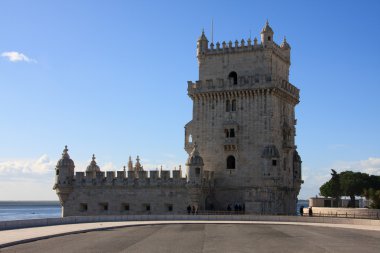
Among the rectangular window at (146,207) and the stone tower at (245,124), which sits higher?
the stone tower at (245,124)

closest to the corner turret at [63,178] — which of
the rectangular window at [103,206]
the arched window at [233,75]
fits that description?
the rectangular window at [103,206]

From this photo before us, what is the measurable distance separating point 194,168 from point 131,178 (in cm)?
740

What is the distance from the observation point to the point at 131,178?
201 ft

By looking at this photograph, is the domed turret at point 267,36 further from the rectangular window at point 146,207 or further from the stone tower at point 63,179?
the stone tower at point 63,179

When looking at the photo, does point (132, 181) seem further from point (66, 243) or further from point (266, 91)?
→ point (66, 243)

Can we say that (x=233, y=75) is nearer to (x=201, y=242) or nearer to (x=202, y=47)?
(x=202, y=47)

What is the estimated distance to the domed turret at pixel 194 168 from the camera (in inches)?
2288

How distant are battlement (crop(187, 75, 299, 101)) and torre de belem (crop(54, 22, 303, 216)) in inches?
4.1

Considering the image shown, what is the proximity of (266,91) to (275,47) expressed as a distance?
19.3 feet

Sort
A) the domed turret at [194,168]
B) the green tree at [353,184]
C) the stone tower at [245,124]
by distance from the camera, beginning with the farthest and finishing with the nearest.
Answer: the green tree at [353,184]
the stone tower at [245,124]
the domed turret at [194,168]

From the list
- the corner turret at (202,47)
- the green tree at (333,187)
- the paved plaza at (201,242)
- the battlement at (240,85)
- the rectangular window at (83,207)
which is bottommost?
the paved plaza at (201,242)

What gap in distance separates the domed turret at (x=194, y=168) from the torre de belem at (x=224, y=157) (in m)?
0.10

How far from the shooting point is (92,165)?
71312mm

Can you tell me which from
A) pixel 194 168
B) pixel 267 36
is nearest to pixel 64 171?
pixel 194 168
